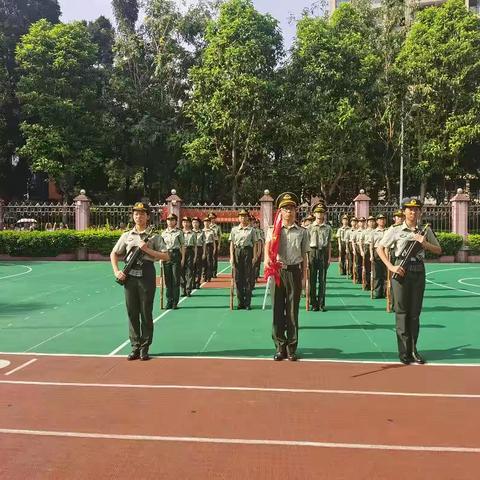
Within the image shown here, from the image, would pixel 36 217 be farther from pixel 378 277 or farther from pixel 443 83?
pixel 443 83

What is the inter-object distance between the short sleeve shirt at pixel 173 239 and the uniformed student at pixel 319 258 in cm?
243

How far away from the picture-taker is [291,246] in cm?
648

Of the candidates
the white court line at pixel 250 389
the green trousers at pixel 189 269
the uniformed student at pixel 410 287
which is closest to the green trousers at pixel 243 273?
the green trousers at pixel 189 269

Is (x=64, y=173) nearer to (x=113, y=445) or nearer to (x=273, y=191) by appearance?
(x=273, y=191)

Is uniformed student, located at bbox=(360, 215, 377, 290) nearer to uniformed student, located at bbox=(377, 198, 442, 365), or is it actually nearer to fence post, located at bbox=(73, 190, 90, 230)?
uniformed student, located at bbox=(377, 198, 442, 365)

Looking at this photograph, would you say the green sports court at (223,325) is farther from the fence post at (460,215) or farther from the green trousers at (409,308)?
the fence post at (460,215)

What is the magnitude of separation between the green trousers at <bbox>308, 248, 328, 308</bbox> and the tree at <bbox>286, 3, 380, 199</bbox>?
677 inches

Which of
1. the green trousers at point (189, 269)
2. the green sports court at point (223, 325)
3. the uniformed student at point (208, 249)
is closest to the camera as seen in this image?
the green sports court at point (223, 325)

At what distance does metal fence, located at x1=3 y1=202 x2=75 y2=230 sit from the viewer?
24219 mm

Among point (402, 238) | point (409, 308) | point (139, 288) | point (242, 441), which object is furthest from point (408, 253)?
point (242, 441)

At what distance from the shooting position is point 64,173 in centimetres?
3073

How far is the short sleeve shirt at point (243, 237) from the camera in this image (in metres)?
10.4

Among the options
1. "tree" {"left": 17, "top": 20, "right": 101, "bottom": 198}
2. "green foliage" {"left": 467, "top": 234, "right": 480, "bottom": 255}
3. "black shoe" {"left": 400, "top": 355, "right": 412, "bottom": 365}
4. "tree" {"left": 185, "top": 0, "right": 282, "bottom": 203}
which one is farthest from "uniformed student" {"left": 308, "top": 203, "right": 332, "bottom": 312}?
"tree" {"left": 17, "top": 20, "right": 101, "bottom": 198}

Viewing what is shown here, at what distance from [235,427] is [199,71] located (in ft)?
85.2
